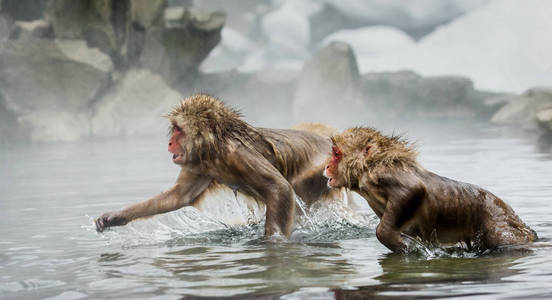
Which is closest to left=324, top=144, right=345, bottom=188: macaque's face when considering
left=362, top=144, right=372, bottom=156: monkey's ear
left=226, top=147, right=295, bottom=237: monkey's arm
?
left=362, top=144, right=372, bottom=156: monkey's ear

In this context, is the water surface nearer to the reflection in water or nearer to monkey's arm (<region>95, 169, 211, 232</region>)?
the reflection in water

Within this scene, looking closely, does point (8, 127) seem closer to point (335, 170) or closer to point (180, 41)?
point (180, 41)

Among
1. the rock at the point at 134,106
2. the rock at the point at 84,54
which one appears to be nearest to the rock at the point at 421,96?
the rock at the point at 134,106

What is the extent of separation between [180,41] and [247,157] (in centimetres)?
2992

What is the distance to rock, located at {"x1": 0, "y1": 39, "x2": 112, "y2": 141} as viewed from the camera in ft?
94.9

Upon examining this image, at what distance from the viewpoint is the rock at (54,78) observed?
28938mm

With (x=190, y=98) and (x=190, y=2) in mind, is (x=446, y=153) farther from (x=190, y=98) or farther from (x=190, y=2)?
(x=190, y=2)

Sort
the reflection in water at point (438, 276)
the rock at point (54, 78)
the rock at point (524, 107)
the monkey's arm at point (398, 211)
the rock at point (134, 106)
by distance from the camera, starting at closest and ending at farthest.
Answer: the reflection in water at point (438, 276) < the monkey's arm at point (398, 211) < the rock at point (524, 107) < the rock at point (54, 78) < the rock at point (134, 106)

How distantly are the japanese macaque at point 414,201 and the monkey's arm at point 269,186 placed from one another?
49cm

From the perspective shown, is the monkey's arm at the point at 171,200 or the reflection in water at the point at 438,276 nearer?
the reflection in water at the point at 438,276

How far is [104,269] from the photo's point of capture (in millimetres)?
3477

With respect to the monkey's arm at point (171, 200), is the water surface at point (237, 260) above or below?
below

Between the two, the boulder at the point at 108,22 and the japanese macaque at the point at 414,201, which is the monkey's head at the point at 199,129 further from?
the boulder at the point at 108,22

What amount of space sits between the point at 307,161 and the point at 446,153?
7440 millimetres
